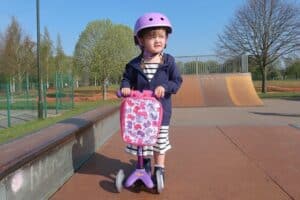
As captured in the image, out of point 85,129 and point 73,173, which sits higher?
point 85,129

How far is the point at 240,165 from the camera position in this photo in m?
5.84

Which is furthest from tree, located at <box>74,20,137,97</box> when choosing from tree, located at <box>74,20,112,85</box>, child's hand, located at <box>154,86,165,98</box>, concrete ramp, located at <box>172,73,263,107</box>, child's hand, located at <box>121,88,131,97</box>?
child's hand, located at <box>154,86,165,98</box>

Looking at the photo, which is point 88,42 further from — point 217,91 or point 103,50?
point 217,91

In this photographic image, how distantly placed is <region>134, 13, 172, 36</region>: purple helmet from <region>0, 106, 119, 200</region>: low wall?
4.77ft

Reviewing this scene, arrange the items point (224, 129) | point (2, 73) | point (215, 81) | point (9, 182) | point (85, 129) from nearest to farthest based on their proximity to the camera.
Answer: point (9, 182) < point (85, 129) < point (224, 129) < point (215, 81) < point (2, 73)

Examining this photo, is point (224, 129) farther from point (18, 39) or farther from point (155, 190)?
point (18, 39)

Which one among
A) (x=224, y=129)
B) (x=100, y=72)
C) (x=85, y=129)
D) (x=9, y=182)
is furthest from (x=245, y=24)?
(x=9, y=182)

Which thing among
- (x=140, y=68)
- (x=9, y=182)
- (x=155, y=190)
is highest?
(x=140, y=68)

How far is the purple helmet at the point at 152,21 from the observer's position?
4562 millimetres

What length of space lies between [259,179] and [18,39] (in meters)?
43.9

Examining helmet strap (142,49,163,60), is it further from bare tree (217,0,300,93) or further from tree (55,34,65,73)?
tree (55,34,65,73)

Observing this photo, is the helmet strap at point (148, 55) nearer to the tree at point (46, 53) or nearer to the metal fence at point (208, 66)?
the metal fence at point (208, 66)

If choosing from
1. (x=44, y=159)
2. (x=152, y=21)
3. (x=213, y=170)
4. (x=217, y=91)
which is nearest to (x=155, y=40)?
(x=152, y=21)

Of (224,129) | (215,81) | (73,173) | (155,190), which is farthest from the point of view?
(215,81)
